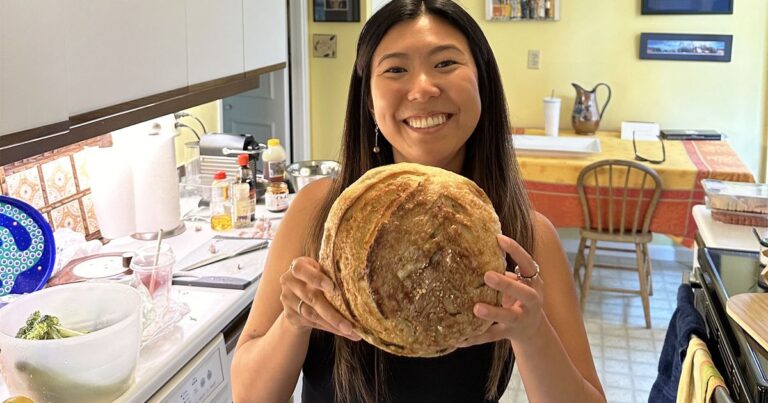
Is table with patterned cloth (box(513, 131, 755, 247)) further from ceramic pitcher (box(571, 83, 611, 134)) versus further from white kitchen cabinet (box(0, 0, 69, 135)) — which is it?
white kitchen cabinet (box(0, 0, 69, 135))

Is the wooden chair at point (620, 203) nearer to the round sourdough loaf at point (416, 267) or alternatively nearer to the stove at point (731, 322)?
the stove at point (731, 322)

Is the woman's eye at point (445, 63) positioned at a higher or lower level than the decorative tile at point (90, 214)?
higher

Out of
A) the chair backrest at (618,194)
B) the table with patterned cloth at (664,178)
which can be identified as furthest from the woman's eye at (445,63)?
the chair backrest at (618,194)

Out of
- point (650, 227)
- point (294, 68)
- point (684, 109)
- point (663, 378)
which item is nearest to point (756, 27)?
point (684, 109)

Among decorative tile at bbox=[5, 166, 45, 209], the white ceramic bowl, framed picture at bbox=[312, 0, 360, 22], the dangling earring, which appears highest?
framed picture at bbox=[312, 0, 360, 22]

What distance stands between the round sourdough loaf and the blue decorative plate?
1185 millimetres

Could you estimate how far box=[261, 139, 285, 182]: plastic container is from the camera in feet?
8.84

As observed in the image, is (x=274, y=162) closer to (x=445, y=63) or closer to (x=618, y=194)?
(x=445, y=63)

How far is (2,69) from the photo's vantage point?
131 centimetres

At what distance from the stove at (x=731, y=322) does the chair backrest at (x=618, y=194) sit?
5.21ft

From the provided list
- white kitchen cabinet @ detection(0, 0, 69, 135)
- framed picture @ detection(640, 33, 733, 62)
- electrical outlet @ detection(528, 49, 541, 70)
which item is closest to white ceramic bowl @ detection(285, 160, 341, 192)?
white kitchen cabinet @ detection(0, 0, 69, 135)

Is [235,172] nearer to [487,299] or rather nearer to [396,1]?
[396,1]

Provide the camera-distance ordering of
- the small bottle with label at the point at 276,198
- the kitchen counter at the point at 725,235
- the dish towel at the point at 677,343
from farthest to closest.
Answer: the small bottle with label at the point at 276,198, the kitchen counter at the point at 725,235, the dish towel at the point at 677,343

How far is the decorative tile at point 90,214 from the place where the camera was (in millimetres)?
2275
